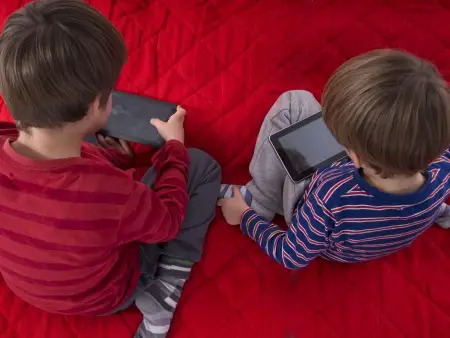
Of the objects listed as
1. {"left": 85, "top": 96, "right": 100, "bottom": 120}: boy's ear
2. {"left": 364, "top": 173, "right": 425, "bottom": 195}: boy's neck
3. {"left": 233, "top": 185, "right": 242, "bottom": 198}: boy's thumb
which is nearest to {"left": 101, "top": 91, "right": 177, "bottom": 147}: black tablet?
{"left": 233, "top": 185, "right": 242, "bottom": 198}: boy's thumb

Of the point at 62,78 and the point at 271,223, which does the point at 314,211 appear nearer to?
the point at 271,223

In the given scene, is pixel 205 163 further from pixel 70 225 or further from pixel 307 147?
pixel 70 225

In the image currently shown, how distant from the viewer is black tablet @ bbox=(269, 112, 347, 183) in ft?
2.73

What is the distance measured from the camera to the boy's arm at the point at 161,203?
0.64m

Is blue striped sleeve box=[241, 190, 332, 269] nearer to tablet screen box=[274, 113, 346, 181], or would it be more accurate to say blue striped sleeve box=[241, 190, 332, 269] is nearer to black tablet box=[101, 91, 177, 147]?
tablet screen box=[274, 113, 346, 181]

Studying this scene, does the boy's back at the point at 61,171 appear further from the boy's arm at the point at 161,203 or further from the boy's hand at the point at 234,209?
the boy's hand at the point at 234,209

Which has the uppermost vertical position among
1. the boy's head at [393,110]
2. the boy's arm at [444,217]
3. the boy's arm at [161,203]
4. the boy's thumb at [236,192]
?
the boy's head at [393,110]

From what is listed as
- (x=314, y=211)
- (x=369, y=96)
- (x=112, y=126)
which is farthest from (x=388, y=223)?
(x=112, y=126)

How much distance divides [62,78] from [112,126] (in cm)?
35

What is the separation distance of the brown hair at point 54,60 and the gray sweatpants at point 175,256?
0.28 metres

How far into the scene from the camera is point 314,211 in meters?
0.65

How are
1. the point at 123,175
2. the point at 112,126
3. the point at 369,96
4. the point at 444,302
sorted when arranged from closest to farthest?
the point at 369,96
the point at 123,175
the point at 444,302
the point at 112,126

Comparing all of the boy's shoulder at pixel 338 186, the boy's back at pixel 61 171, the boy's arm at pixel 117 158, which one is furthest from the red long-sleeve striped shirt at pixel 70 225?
the boy's shoulder at pixel 338 186

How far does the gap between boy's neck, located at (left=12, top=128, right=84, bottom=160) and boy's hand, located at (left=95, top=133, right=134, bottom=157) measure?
277 millimetres
